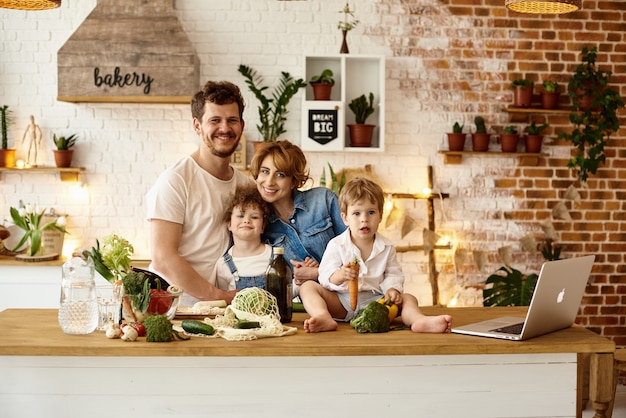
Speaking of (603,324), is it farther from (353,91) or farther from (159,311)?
(159,311)

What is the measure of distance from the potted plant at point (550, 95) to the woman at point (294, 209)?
9.62 feet

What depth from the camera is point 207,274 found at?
3385mm

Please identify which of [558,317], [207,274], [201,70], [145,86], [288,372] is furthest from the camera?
[201,70]

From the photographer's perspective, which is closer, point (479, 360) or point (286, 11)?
point (479, 360)

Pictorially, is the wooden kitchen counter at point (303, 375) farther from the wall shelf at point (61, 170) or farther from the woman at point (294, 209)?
the wall shelf at point (61, 170)

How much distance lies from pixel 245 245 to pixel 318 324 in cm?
89

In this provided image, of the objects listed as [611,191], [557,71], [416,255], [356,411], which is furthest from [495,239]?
[356,411]

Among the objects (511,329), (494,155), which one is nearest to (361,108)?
(494,155)

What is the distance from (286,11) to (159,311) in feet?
12.0

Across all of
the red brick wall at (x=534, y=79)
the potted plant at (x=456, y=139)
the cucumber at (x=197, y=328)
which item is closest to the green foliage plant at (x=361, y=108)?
the red brick wall at (x=534, y=79)

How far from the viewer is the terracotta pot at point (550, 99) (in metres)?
5.71

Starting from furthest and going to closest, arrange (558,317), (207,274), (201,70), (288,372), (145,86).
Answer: (201,70)
(145,86)
(207,274)
(558,317)
(288,372)

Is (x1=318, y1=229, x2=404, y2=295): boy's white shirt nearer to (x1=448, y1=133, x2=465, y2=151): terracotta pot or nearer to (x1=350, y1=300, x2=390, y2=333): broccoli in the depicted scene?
(x1=350, y1=300, x2=390, y2=333): broccoli

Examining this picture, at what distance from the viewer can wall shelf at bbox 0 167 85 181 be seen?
5535 mm
